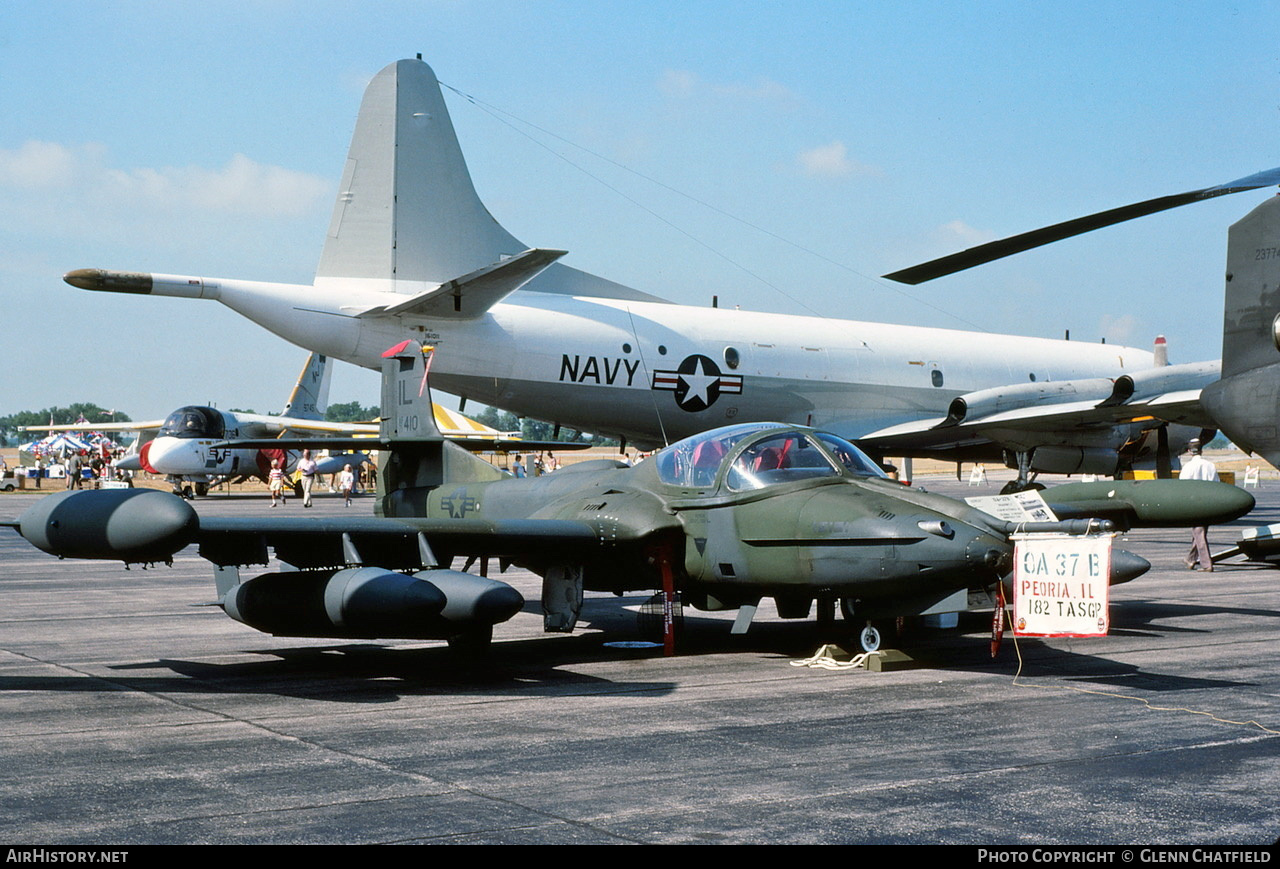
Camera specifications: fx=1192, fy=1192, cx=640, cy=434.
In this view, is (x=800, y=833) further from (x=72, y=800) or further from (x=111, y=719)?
(x=111, y=719)

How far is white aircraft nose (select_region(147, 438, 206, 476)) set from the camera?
4431 cm

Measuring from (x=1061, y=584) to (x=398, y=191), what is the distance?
19.4 m

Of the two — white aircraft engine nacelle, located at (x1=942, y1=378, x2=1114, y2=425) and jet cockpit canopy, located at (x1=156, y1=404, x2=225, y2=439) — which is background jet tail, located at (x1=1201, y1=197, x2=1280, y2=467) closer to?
white aircraft engine nacelle, located at (x1=942, y1=378, x2=1114, y2=425)

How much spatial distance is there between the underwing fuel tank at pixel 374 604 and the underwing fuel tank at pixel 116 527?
3.84 ft

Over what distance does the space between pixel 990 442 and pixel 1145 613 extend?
15855mm

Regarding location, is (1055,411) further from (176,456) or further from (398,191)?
(176,456)

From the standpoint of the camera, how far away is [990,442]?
29391mm

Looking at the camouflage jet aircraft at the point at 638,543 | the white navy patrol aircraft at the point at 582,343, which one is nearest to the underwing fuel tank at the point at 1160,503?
the camouflage jet aircraft at the point at 638,543

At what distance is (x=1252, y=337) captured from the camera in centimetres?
699

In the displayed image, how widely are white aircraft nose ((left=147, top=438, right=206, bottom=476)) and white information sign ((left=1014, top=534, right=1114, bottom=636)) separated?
40.0 m

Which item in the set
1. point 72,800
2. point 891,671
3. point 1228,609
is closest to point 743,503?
point 891,671

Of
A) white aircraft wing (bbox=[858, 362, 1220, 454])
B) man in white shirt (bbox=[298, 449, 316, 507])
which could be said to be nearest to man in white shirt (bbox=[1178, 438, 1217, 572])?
white aircraft wing (bbox=[858, 362, 1220, 454])

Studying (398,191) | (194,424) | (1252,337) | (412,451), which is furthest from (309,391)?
(1252,337)

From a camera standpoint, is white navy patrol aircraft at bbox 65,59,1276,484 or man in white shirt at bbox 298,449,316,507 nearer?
white navy patrol aircraft at bbox 65,59,1276,484
